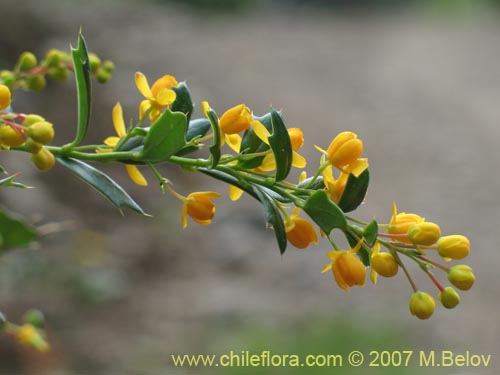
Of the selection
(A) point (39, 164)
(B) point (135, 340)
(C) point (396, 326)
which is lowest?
(B) point (135, 340)

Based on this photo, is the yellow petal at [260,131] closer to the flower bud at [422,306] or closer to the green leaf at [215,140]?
the green leaf at [215,140]

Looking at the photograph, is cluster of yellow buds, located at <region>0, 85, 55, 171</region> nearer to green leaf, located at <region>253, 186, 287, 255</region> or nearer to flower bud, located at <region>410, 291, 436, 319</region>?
green leaf, located at <region>253, 186, 287, 255</region>

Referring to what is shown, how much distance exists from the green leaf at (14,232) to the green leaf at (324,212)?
0.41 metres

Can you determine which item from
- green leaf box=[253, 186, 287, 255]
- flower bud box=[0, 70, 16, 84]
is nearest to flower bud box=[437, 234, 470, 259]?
green leaf box=[253, 186, 287, 255]

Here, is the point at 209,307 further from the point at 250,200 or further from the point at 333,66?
the point at 333,66

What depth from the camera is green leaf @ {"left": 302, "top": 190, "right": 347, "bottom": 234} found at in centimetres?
52

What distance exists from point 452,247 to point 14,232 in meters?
0.49

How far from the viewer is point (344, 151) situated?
56cm

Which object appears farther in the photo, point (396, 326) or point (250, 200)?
point (250, 200)

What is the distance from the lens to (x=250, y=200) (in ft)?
14.5

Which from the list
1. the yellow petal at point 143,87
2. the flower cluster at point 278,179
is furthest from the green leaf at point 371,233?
the yellow petal at point 143,87

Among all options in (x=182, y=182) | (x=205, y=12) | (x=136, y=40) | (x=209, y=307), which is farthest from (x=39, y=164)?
(x=205, y=12)

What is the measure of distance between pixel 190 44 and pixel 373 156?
239cm

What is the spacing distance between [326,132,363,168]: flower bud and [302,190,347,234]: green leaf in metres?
0.04
